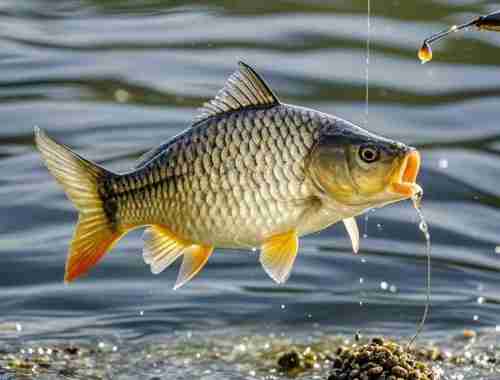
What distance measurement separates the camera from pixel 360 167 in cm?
443

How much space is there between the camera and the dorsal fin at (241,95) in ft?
14.4

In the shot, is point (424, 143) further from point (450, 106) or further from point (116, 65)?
point (116, 65)

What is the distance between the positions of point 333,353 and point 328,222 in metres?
1.69

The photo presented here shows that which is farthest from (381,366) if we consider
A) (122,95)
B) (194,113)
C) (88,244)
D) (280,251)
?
(122,95)

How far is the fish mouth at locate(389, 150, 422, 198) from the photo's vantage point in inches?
169

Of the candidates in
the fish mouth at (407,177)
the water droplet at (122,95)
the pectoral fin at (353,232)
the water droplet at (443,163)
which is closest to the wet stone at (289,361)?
the pectoral fin at (353,232)

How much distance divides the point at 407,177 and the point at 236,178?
1.66 ft

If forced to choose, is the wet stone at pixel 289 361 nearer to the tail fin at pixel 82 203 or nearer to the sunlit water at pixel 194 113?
the sunlit water at pixel 194 113

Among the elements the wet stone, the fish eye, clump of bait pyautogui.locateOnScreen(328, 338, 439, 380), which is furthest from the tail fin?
the wet stone

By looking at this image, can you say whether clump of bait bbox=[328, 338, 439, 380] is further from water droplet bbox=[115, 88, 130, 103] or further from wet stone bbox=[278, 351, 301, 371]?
Result: water droplet bbox=[115, 88, 130, 103]

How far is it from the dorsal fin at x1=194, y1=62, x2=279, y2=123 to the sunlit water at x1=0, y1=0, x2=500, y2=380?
1577 mm

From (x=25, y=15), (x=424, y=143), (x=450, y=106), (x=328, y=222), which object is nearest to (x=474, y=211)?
(x=424, y=143)

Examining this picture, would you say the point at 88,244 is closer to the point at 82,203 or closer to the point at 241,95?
the point at 82,203

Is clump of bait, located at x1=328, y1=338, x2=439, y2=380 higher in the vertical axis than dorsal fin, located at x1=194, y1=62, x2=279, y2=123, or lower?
lower
